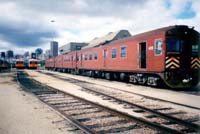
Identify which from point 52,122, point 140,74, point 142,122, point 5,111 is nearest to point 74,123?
point 52,122

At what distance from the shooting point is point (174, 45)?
1493 centimetres

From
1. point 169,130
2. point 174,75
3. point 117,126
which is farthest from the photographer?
point 174,75

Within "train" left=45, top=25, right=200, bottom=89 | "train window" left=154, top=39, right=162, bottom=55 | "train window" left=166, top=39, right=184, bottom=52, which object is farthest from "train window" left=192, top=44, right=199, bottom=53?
"train window" left=154, top=39, right=162, bottom=55

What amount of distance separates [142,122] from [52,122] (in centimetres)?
243

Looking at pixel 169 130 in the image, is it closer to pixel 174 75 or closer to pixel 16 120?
pixel 16 120

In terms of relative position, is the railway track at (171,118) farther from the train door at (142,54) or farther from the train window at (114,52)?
the train window at (114,52)

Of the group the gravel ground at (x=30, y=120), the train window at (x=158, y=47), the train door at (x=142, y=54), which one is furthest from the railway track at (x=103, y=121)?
the train door at (x=142, y=54)

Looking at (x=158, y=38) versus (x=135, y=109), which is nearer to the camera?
(x=135, y=109)

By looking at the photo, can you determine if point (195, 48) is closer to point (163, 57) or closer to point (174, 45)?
point (174, 45)

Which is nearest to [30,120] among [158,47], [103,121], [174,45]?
[103,121]

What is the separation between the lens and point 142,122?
22.8 ft

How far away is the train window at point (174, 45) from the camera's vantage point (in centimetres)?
1477

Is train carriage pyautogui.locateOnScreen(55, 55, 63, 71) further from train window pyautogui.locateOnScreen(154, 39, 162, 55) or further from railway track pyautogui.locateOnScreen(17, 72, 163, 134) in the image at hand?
railway track pyautogui.locateOnScreen(17, 72, 163, 134)

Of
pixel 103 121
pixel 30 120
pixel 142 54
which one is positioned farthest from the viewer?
pixel 142 54
